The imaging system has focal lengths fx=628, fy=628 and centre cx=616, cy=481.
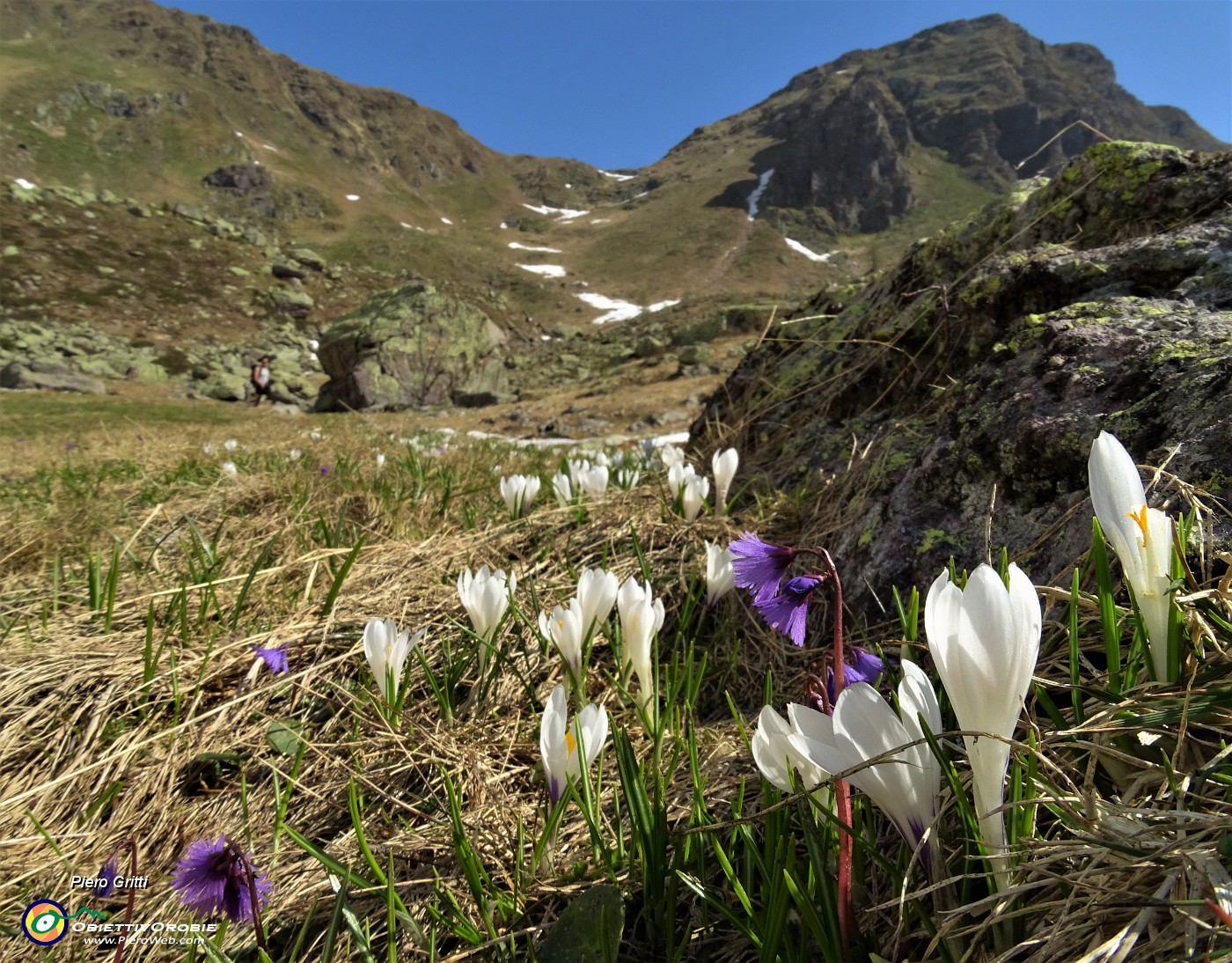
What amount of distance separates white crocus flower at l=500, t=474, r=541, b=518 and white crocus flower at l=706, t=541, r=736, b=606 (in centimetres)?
116

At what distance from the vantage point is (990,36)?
133125mm

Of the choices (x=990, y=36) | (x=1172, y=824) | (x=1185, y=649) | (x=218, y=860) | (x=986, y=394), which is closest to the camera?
(x=1172, y=824)

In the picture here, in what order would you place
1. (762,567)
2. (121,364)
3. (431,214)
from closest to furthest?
(762,567) < (121,364) < (431,214)

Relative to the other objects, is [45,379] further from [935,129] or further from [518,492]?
[935,129]

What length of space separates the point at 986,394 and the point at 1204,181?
137cm

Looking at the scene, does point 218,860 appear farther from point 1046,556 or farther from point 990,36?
point 990,36

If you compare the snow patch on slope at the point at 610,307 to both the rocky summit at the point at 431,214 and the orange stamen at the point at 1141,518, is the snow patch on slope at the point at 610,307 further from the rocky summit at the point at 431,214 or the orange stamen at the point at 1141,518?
the orange stamen at the point at 1141,518

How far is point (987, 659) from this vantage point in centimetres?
68

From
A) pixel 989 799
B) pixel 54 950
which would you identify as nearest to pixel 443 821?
pixel 54 950

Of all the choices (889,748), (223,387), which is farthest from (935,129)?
(889,748)

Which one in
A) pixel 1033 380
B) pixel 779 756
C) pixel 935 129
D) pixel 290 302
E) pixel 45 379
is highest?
pixel 935 129

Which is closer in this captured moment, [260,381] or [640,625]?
[640,625]

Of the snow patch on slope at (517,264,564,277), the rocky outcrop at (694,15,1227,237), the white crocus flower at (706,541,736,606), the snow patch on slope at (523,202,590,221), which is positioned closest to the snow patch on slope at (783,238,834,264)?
the rocky outcrop at (694,15,1227,237)

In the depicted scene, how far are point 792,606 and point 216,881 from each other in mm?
1009
